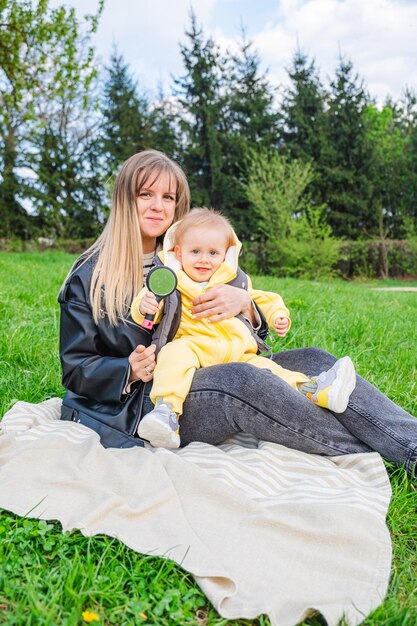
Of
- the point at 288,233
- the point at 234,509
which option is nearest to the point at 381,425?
the point at 234,509

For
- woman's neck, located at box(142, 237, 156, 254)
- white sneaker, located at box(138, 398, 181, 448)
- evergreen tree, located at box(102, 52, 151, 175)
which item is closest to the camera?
white sneaker, located at box(138, 398, 181, 448)

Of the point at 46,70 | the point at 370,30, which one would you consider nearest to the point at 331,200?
the point at 370,30

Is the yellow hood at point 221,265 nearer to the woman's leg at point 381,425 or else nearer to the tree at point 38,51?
the woman's leg at point 381,425

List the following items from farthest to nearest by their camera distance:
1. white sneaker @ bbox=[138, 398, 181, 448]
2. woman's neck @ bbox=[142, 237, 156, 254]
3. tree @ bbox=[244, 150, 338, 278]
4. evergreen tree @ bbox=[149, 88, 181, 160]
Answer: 1. evergreen tree @ bbox=[149, 88, 181, 160]
2. tree @ bbox=[244, 150, 338, 278]
3. woman's neck @ bbox=[142, 237, 156, 254]
4. white sneaker @ bbox=[138, 398, 181, 448]

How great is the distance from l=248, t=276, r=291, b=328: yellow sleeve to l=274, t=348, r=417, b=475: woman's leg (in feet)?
1.77

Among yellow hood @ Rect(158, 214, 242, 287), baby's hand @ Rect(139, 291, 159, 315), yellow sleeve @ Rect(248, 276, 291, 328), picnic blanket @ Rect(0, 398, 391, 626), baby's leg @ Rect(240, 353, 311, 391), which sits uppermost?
yellow hood @ Rect(158, 214, 242, 287)

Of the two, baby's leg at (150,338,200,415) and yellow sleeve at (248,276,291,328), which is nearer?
baby's leg at (150,338,200,415)

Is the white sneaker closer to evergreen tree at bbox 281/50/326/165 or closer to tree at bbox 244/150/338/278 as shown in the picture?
tree at bbox 244/150/338/278

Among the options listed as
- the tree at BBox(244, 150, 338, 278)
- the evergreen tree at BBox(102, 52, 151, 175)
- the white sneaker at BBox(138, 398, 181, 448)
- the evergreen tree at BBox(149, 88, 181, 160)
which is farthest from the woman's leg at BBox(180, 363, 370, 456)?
the evergreen tree at BBox(102, 52, 151, 175)

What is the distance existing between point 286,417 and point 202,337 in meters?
0.55

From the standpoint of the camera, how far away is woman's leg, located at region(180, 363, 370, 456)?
7.59 feet

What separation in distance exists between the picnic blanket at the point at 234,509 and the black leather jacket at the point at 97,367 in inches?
4.3

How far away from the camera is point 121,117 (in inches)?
961

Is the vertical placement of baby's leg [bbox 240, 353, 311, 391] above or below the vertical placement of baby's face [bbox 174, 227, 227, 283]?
below
